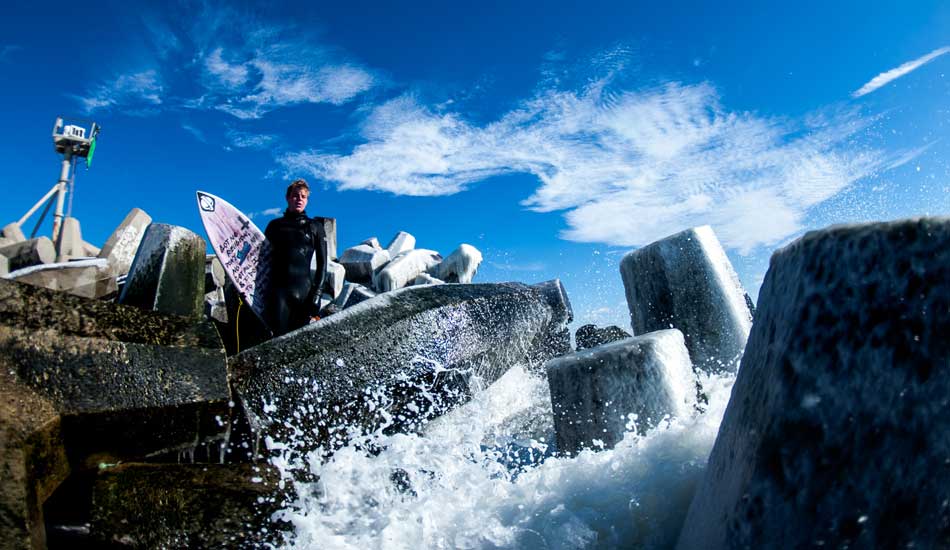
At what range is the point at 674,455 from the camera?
5.62 feet

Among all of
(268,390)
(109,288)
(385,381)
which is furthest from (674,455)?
(109,288)

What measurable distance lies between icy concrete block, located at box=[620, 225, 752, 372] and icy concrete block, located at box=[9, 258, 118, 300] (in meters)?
7.50

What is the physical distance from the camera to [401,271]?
11094 mm

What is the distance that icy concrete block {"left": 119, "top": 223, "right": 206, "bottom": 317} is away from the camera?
4387 mm

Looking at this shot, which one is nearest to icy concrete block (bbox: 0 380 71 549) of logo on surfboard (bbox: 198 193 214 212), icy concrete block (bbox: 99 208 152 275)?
logo on surfboard (bbox: 198 193 214 212)

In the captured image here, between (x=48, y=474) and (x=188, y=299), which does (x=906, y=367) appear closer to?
(x=48, y=474)

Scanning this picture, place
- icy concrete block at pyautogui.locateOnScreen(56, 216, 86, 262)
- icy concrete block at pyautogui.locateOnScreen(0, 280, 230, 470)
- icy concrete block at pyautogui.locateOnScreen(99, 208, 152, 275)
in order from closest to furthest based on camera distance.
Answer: icy concrete block at pyautogui.locateOnScreen(0, 280, 230, 470)
icy concrete block at pyautogui.locateOnScreen(99, 208, 152, 275)
icy concrete block at pyautogui.locateOnScreen(56, 216, 86, 262)

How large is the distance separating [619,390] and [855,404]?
6.38 feet

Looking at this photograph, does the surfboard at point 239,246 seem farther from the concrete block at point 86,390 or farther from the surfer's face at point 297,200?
the concrete block at point 86,390

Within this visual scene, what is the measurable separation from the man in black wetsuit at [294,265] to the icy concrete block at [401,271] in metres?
5.06

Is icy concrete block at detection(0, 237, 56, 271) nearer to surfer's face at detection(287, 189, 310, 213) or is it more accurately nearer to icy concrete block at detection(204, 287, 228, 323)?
icy concrete block at detection(204, 287, 228, 323)

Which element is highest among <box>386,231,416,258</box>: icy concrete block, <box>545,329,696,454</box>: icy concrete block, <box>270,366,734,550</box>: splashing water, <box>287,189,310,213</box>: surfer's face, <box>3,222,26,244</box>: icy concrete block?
<box>3,222,26,244</box>: icy concrete block

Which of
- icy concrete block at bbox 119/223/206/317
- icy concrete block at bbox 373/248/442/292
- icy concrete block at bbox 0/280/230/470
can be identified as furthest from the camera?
icy concrete block at bbox 373/248/442/292

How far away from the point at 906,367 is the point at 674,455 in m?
0.97
